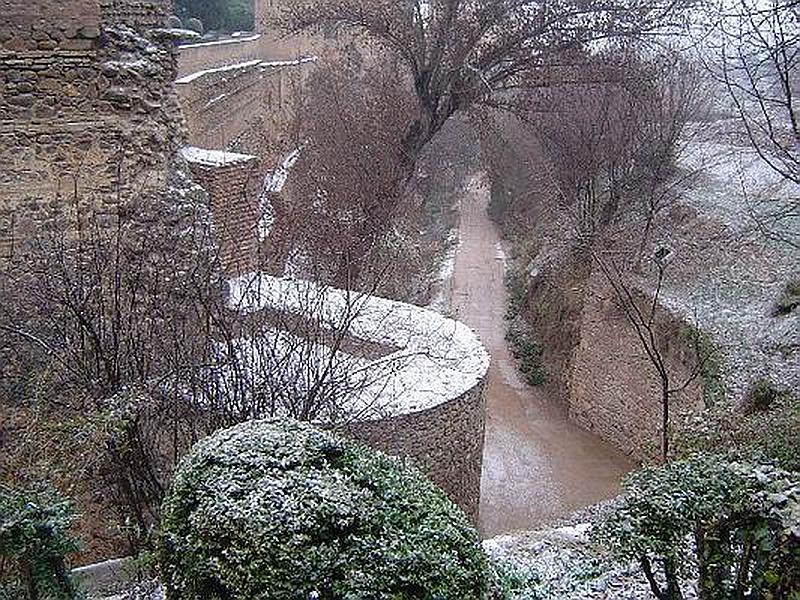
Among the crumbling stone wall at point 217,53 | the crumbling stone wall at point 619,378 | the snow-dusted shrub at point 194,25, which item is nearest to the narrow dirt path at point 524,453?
the crumbling stone wall at point 619,378

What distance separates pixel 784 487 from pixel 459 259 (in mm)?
18954

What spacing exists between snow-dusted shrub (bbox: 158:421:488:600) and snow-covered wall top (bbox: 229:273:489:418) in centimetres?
359

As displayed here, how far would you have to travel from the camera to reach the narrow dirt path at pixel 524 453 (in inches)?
470

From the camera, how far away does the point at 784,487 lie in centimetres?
502

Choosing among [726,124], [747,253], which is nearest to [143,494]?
[747,253]

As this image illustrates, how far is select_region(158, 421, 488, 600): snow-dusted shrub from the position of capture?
4.07 metres

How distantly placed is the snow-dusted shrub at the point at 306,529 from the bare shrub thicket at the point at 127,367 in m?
2.59

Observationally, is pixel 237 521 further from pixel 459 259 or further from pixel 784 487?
pixel 459 259

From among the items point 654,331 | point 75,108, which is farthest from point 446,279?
point 75,108

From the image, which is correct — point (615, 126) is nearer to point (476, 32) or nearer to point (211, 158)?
point (476, 32)

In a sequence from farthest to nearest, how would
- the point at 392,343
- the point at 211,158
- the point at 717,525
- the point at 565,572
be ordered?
the point at 211,158 → the point at 392,343 → the point at 565,572 → the point at 717,525

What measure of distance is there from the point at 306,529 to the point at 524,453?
10.2m

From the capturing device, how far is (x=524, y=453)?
13922 mm

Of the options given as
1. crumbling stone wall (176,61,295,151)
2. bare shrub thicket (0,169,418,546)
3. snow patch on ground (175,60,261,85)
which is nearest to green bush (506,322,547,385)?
crumbling stone wall (176,61,295,151)
